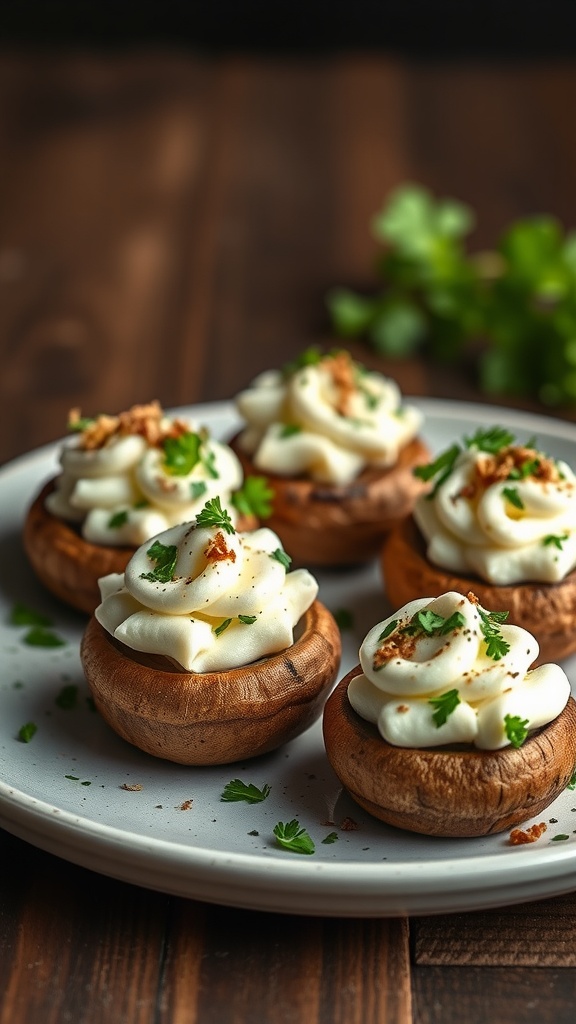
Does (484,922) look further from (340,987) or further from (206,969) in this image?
(206,969)

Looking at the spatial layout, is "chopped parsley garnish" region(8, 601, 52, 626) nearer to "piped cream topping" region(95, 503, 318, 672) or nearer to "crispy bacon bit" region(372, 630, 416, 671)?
"piped cream topping" region(95, 503, 318, 672)

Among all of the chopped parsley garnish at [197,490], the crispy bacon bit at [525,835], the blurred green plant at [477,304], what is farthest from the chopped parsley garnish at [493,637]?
the blurred green plant at [477,304]

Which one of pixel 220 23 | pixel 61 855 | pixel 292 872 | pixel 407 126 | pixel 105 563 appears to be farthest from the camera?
Answer: pixel 220 23

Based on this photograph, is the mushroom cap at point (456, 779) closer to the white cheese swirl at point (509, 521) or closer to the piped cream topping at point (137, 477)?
the white cheese swirl at point (509, 521)

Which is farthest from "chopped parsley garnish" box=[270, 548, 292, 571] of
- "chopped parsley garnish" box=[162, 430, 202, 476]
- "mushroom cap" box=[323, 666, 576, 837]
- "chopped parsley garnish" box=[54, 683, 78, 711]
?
"chopped parsley garnish" box=[54, 683, 78, 711]

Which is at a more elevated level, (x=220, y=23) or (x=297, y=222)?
(x=220, y=23)

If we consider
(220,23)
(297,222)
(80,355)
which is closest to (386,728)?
(80,355)
